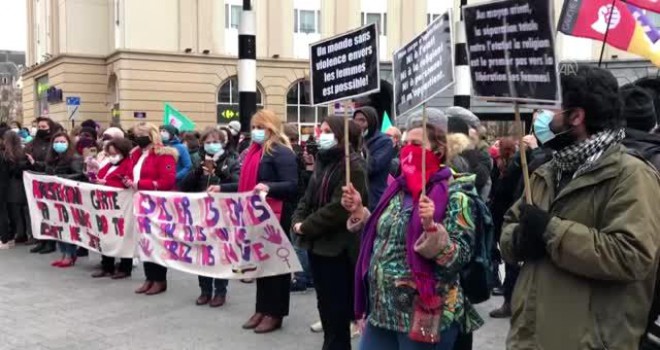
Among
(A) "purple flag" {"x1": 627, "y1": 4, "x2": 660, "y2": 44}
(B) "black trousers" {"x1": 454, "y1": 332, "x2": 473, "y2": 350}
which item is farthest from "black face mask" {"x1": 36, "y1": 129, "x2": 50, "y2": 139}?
(B) "black trousers" {"x1": 454, "y1": 332, "x2": 473, "y2": 350}

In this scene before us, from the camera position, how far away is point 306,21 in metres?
34.6

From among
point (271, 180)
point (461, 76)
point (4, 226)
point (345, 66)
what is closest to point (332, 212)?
point (345, 66)

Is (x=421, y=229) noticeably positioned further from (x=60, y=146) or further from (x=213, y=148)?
(x=60, y=146)

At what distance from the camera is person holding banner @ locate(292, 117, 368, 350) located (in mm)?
4895

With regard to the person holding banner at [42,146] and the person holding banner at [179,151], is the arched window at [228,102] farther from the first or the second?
the person holding banner at [179,151]

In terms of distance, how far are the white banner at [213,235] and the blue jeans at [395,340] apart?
2532 millimetres

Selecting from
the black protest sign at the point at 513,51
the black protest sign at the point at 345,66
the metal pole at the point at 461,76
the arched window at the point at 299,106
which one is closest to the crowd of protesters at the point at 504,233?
the black protest sign at the point at 513,51

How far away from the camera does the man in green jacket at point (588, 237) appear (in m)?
2.58

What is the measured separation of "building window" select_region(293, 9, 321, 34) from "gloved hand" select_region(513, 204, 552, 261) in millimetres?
32579

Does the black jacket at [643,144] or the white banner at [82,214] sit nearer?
the black jacket at [643,144]

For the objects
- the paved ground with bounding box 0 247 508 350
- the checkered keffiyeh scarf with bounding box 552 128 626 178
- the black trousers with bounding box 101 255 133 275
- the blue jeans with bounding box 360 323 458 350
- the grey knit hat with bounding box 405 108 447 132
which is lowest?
the paved ground with bounding box 0 247 508 350

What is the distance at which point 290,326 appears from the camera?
250 inches

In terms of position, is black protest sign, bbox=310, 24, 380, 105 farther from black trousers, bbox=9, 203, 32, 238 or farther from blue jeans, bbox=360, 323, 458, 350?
black trousers, bbox=9, 203, 32, 238

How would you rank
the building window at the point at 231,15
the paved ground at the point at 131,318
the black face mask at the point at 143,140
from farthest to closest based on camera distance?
the building window at the point at 231,15 → the black face mask at the point at 143,140 → the paved ground at the point at 131,318
